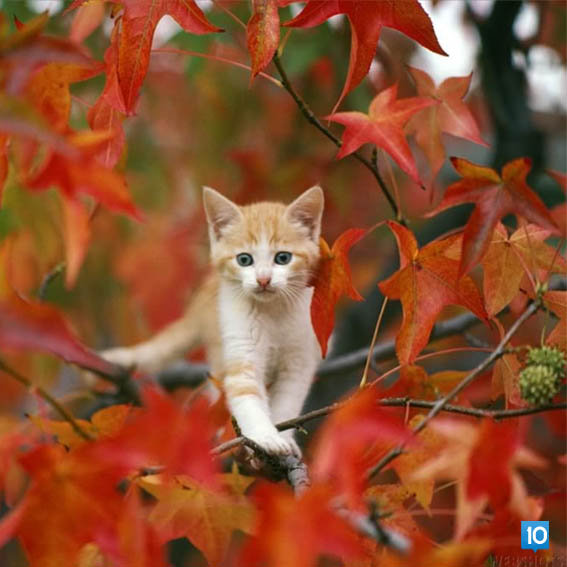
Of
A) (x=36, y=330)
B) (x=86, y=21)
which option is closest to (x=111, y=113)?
(x=86, y=21)

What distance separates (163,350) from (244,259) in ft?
2.95

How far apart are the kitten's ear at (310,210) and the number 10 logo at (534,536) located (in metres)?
0.96

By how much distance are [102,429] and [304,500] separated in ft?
2.50

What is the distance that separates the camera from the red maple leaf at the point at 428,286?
1.57m

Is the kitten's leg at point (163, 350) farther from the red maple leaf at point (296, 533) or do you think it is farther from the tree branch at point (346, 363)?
the red maple leaf at point (296, 533)

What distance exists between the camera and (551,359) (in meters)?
1.33

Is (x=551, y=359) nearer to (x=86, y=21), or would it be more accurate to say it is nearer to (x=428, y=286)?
(x=428, y=286)

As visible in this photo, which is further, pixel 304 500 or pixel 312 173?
pixel 312 173

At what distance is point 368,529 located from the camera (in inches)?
42.2

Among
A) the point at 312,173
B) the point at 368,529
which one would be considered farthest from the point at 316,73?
the point at 368,529

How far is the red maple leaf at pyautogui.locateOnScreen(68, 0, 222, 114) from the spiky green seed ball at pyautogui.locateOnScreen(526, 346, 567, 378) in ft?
2.78

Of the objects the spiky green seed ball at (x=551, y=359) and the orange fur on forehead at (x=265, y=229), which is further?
the orange fur on forehead at (x=265, y=229)

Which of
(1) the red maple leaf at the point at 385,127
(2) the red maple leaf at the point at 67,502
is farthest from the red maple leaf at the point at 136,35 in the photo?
(2) the red maple leaf at the point at 67,502

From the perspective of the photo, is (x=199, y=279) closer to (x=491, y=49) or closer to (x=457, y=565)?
(x=491, y=49)
